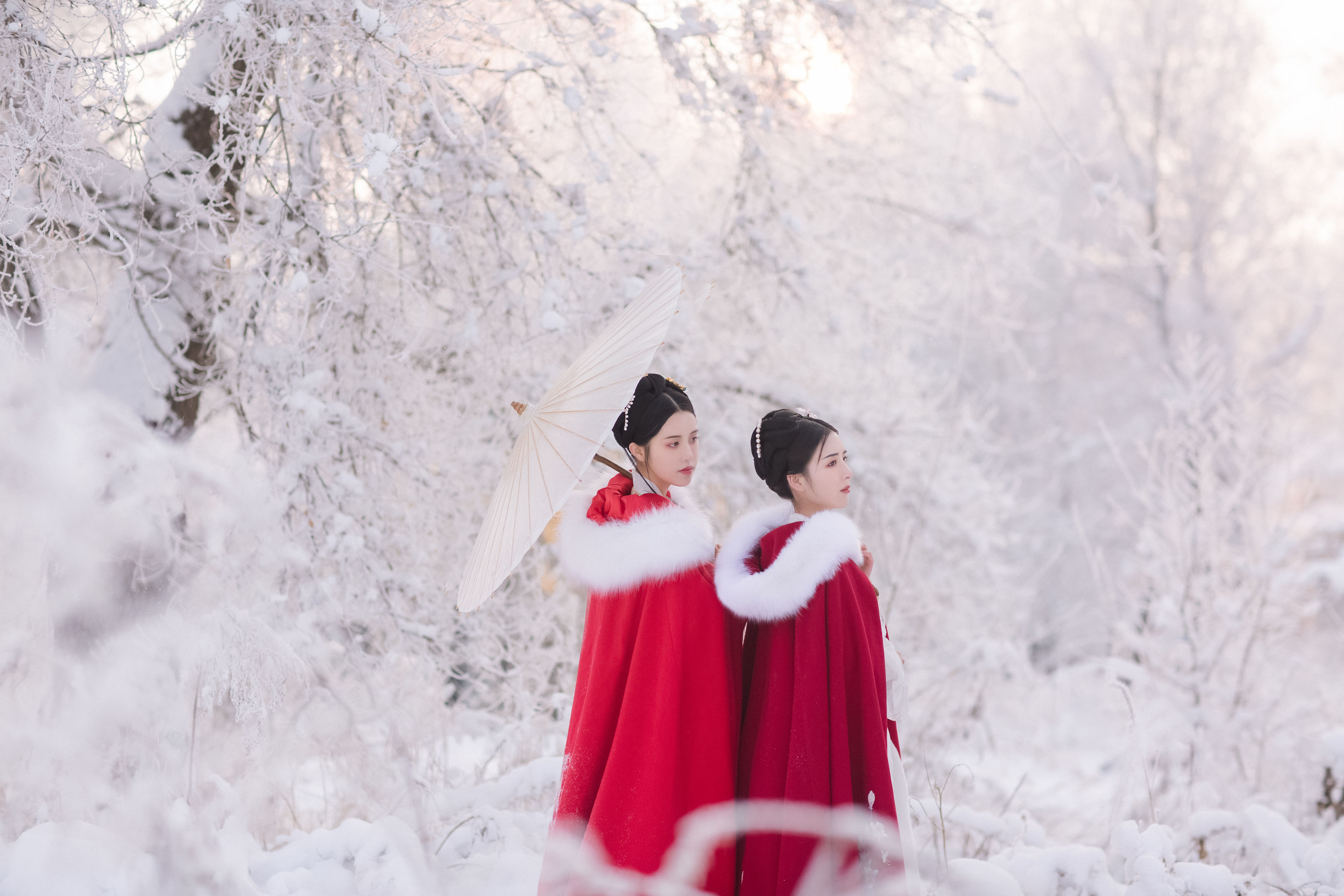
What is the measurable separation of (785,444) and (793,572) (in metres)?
0.37

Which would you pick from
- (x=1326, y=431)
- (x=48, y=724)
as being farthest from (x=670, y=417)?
(x=1326, y=431)

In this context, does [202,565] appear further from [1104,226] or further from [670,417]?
[1104,226]

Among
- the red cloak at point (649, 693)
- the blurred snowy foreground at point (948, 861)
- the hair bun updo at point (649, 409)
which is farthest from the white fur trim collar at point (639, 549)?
the blurred snowy foreground at point (948, 861)

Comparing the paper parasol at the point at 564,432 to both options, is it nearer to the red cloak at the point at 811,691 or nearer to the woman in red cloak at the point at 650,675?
the woman in red cloak at the point at 650,675

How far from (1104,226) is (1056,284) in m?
0.95

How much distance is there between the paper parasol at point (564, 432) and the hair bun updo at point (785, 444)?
43 cm

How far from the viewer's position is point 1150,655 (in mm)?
5832

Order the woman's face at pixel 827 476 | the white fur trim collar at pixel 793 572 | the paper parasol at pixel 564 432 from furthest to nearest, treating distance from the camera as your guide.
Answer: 1. the woman's face at pixel 827 476
2. the white fur trim collar at pixel 793 572
3. the paper parasol at pixel 564 432

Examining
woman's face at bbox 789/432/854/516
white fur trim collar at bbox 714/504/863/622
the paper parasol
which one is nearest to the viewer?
the paper parasol

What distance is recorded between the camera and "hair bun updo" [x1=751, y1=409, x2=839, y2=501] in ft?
7.83

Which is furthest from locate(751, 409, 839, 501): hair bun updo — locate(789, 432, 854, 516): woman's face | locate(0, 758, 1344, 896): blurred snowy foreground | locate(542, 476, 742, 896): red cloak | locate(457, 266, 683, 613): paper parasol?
locate(0, 758, 1344, 896): blurred snowy foreground

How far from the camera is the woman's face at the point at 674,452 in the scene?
94.1 inches

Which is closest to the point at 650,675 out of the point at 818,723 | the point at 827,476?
the point at 818,723

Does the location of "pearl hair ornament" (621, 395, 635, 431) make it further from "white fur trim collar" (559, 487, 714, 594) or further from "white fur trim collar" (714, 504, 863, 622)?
"white fur trim collar" (714, 504, 863, 622)
